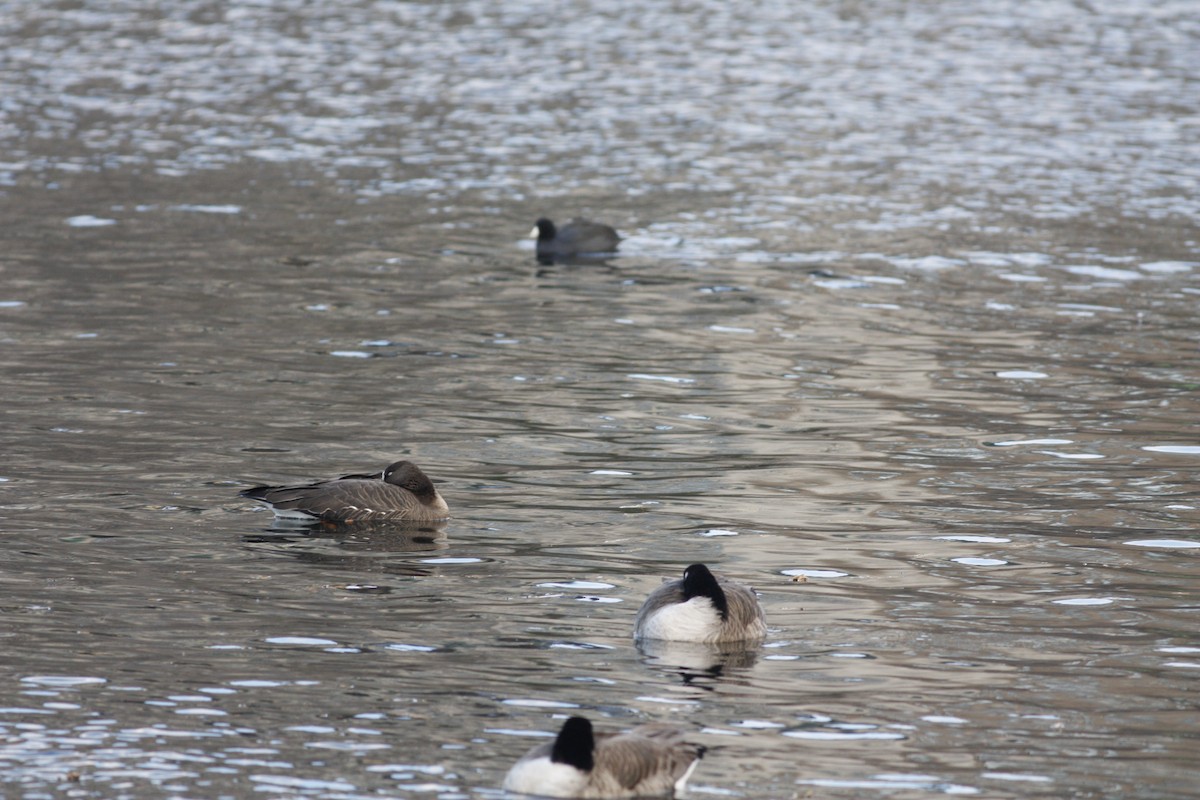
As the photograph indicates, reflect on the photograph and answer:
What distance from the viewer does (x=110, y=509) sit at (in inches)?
628

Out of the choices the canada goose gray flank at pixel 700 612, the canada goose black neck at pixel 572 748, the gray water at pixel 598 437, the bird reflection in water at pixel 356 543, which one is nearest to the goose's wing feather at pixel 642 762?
the canada goose black neck at pixel 572 748

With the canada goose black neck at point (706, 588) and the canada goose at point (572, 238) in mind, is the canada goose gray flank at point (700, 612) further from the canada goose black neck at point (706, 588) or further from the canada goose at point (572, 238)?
the canada goose at point (572, 238)

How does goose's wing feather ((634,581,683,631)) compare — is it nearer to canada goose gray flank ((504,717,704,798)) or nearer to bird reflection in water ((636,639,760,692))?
bird reflection in water ((636,639,760,692))

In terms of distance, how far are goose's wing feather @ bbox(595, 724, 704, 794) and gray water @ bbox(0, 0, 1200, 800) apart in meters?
0.37

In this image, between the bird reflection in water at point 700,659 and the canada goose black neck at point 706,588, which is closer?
the bird reflection in water at point 700,659

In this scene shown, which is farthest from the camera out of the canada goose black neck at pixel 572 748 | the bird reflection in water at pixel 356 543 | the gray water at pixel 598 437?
the bird reflection in water at pixel 356 543

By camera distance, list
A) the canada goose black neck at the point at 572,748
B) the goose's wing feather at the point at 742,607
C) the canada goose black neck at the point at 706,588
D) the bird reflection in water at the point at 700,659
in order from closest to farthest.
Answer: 1. the canada goose black neck at the point at 572,748
2. the bird reflection in water at the point at 700,659
3. the canada goose black neck at the point at 706,588
4. the goose's wing feather at the point at 742,607

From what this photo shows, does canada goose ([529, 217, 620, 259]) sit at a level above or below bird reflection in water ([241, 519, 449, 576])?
above

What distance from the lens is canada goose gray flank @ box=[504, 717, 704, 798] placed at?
9836mm

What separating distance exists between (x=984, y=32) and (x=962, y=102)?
1486cm

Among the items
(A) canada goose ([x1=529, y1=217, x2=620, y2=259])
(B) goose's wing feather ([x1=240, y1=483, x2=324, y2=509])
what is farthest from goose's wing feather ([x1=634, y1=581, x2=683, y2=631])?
(A) canada goose ([x1=529, y1=217, x2=620, y2=259])

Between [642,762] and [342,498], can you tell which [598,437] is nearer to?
[342,498]

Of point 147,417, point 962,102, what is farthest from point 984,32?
point 147,417

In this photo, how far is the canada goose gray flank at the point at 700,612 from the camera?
12.5m
